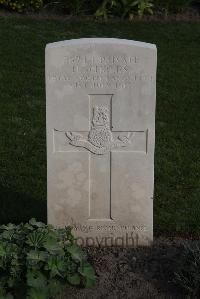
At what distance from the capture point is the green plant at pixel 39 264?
4738mm

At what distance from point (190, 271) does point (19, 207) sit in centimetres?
194

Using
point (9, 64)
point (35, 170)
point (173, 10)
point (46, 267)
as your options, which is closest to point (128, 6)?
point (173, 10)

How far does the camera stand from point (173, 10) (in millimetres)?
13211

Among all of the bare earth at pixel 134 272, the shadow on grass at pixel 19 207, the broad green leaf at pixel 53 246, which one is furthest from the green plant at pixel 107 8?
the broad green leaf at pixel 53 246

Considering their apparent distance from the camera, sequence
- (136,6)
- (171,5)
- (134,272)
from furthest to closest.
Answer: (171,5) < (136,6) < (134,272)

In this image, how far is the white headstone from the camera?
5172mm

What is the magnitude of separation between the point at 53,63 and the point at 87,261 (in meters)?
1.54

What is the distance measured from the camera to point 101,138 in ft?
17.6

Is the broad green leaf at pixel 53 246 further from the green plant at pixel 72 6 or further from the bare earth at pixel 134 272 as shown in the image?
the green plant at pixel 72 6

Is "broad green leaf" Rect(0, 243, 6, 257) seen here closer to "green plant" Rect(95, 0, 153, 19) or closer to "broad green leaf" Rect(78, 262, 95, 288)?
"broad green leaf" Rect(78, 262, 95, 288)

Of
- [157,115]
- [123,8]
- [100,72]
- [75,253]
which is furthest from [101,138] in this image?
[123,8]

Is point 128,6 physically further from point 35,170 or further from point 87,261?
point 87,261

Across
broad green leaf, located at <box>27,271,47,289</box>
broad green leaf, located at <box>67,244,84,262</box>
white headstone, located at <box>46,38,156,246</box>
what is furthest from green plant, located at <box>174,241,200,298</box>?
broad green leaf, located at <box>27,271,47,289</box>

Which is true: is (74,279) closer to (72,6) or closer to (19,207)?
(19,207)
